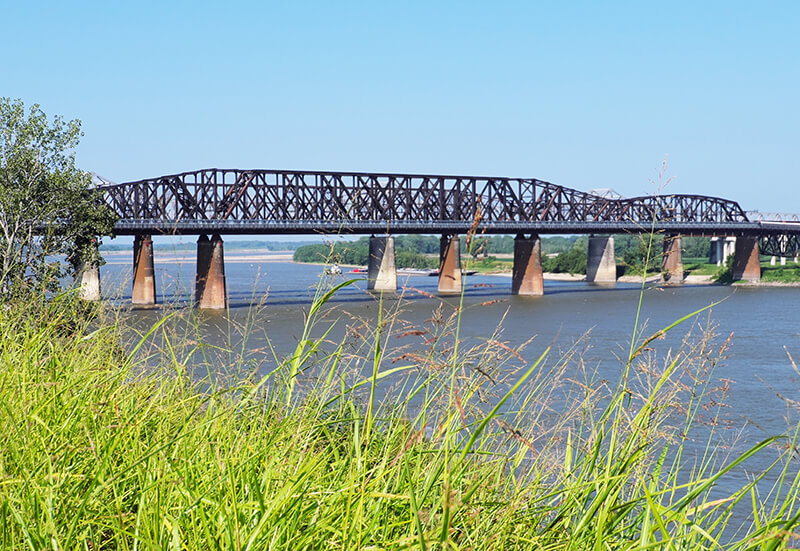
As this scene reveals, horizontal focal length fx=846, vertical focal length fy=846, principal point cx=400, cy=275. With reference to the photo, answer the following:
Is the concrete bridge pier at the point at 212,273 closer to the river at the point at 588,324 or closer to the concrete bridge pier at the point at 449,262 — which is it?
the river at the point at 588,324

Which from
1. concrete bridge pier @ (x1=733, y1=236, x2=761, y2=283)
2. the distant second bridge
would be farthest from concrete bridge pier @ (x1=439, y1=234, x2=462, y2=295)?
concrete bridge pier @ (x1=733, y1=236, x2=761, y2=283)

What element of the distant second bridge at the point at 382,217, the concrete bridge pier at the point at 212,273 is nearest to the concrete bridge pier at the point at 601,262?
the distant second bridge at the point at 382,217

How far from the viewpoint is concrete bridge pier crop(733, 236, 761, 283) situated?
355 ft

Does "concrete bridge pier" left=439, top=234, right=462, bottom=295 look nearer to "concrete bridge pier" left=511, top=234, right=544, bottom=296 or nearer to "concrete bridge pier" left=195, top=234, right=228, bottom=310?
"concrete bridge pier" left=511, top=234, right=544, bottom=296

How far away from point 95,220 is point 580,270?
103m

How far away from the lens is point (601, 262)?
374ft

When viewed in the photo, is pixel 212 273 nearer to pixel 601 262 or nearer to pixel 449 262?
pixel 449 262

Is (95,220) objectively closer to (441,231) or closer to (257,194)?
(257,194)

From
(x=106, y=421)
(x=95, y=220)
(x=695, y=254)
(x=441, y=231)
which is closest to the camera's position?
(x=106, y=421)

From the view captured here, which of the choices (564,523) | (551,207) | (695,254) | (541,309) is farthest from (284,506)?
(695,254)

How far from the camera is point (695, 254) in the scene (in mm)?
171500

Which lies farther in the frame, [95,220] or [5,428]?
[95,220]

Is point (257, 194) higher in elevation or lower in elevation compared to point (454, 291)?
higher

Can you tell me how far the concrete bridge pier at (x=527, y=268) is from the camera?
296 ft
